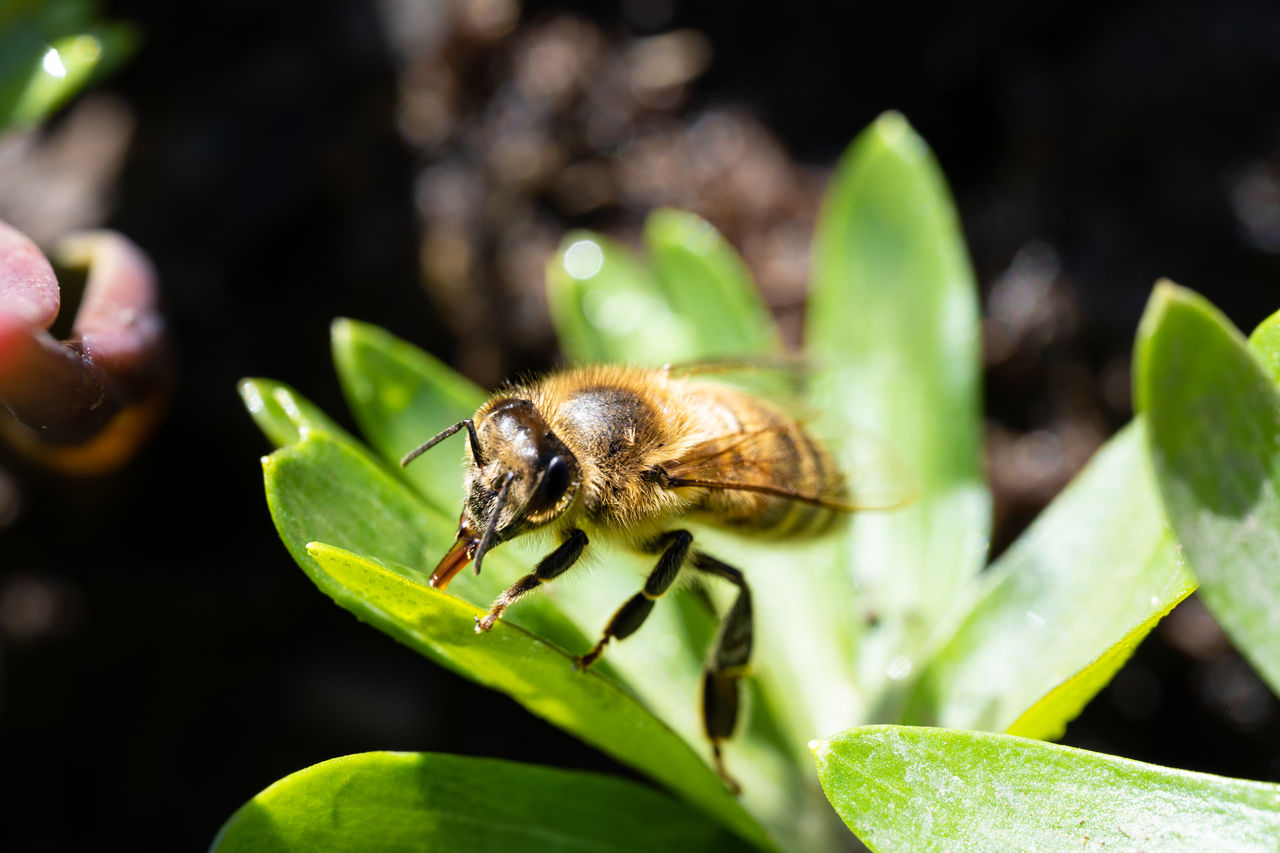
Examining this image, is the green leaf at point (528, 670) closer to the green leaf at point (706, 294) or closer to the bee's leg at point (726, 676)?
the bee's leg at point (726, 676)

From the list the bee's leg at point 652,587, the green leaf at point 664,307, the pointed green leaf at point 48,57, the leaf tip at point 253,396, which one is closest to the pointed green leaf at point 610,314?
the green leaf at point 664,307

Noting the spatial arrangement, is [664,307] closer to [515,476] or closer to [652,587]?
[652,587]

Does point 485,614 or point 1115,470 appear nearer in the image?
point 485,614

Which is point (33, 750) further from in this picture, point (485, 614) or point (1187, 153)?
point (1187, 153)

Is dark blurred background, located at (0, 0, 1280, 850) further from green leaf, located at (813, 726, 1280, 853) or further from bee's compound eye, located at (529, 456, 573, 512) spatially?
green leaf, located at (813, 726, 1280, 853)

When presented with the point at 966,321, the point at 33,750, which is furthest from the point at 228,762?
the point at 966,321

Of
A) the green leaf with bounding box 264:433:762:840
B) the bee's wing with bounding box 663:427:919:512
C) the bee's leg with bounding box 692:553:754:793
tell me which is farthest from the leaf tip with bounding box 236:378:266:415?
the bee's leg with bounding box 692:553:754:793

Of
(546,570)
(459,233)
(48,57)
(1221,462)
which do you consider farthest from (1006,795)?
(48,57)
